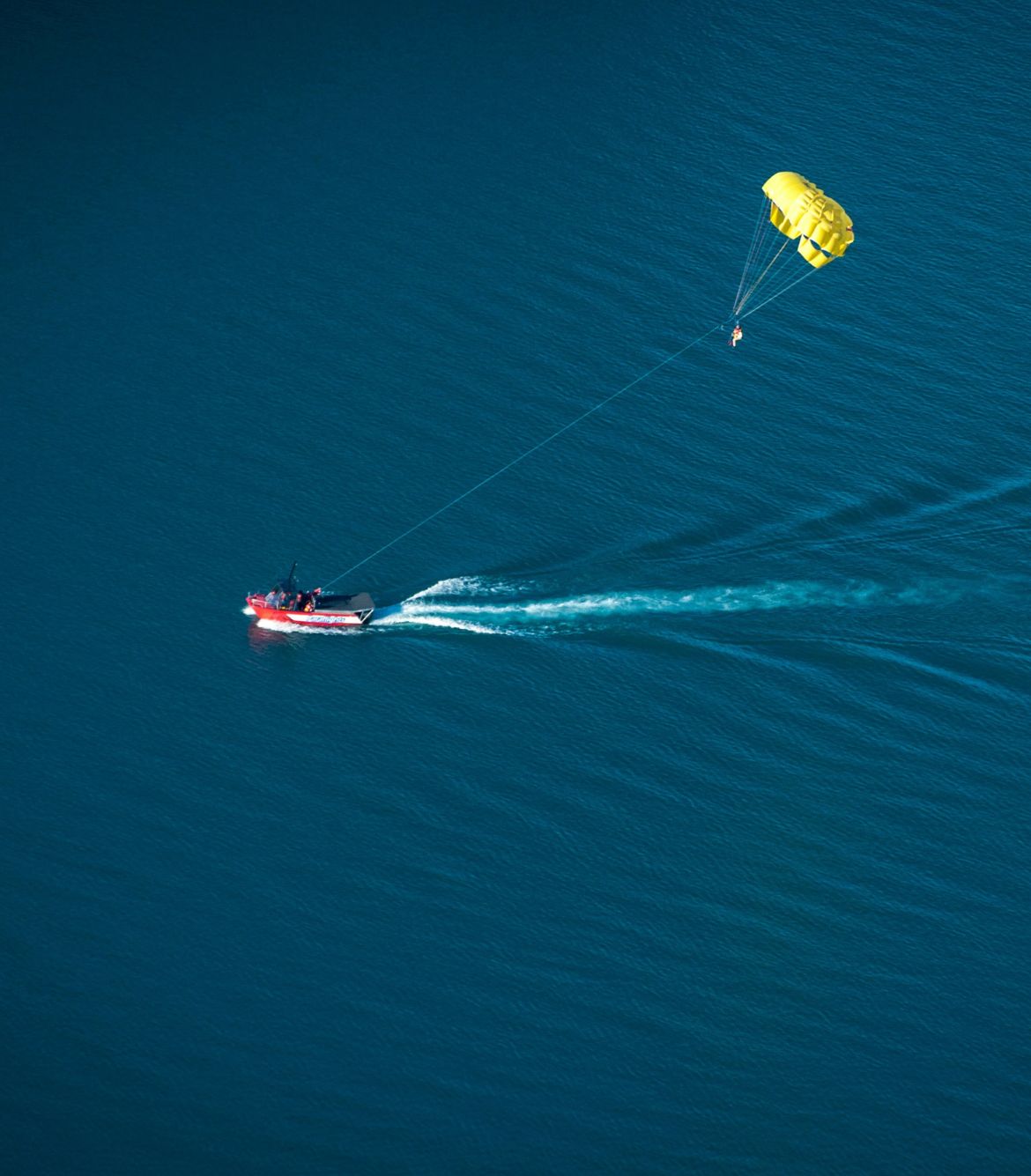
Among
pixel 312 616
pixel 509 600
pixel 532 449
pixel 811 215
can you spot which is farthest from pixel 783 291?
pixel 312 616

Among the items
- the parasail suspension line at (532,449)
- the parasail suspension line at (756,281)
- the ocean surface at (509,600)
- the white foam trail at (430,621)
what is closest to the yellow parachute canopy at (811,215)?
the ocean surface at (509,600)

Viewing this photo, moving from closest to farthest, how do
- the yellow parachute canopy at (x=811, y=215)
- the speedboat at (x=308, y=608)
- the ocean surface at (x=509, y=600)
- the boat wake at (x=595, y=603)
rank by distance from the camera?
the ocean surface at (x=509, y=600)
the speedboat at (x=308, y=608)
the boat wake at (x=595, y=603)
the yellow parachute canopy at (x=811, y=215)

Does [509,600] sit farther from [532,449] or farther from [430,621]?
[532,449]

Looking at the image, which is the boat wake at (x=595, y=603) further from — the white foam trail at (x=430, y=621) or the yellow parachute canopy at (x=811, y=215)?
the yellow parachute canopy at (x=811, y=215)

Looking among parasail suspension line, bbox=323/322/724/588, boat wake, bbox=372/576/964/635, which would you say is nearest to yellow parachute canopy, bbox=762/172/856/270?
parasail suspension line, bbox=323/322/724/588

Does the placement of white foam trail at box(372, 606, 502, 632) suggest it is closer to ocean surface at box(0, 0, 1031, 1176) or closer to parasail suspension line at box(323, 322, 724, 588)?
ocean surface at box(0, 0, 1031, 1176)

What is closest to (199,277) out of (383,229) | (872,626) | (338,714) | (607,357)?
(383,229)
